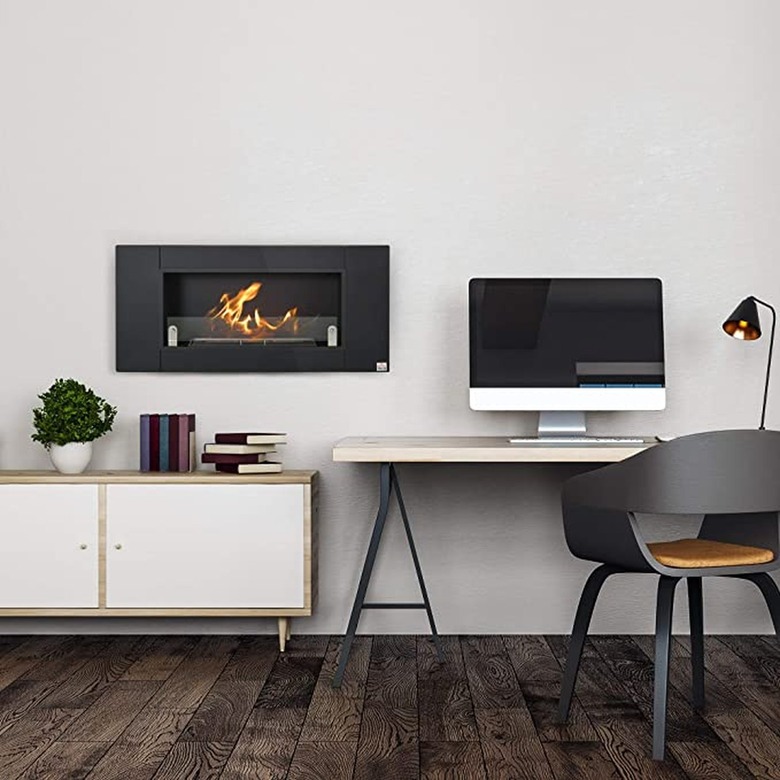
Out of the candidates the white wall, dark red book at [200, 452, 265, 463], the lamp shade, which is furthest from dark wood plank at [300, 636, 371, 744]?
the lamp shade

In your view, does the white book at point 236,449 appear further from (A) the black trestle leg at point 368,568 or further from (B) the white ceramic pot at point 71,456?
(A) the black trestle leg at point 368,568

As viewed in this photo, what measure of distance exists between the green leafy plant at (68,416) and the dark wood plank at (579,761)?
2121 millimetres

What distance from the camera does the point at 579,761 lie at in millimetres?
2988

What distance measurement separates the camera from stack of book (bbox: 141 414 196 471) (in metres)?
4.51

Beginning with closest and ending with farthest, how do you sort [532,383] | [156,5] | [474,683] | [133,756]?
[133,756] < [474,683] < [532,383] < [156,5]

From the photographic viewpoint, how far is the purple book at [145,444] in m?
4.51

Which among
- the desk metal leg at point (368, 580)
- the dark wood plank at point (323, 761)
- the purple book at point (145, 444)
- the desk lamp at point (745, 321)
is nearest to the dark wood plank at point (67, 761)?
the dark wood plank at point (323, 761)

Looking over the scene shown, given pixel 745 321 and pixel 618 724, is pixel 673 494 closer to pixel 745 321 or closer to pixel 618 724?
pixel 618 724

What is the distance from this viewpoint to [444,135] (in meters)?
4.68

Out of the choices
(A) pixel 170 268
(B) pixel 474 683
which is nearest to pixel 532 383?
(B) pixel 474 683

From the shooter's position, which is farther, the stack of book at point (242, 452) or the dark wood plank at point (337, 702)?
the stack of book at point (242, 452)

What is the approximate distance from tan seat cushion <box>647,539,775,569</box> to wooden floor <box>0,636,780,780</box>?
46 centimetres

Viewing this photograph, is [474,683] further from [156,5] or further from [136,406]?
[156,5]

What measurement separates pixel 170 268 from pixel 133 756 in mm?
2147
